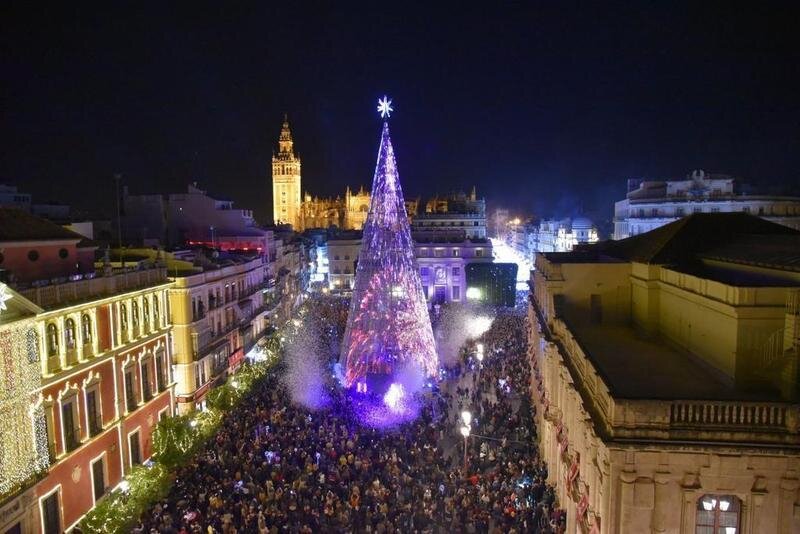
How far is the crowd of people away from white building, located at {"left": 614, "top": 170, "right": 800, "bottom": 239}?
107 feet

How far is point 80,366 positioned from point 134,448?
554cm

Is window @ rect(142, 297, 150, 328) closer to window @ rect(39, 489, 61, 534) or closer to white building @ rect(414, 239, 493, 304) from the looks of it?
window @ rect(39, 489, 61, 534)

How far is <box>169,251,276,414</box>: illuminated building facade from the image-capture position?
2805cm

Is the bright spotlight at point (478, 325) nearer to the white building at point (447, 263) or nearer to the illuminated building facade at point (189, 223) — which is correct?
the illuminated building facade at point (189, 223)

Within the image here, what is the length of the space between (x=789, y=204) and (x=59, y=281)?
5253 centimetres

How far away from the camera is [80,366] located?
63.8 ft

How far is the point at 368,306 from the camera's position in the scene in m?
30.5

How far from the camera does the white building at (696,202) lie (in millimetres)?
48531

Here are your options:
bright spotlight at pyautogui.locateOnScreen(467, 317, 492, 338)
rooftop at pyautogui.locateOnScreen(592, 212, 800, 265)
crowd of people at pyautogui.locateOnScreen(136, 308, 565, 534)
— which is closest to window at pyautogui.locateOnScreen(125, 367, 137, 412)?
crowd of people at pyautogui.locateOnScreen(136, 308, 565, 534)

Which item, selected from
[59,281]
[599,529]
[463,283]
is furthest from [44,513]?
[463,283]

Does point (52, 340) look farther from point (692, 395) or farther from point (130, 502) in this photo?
point (692, 395)

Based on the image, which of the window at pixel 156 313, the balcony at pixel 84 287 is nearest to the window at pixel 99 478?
the balcony at pixel 84 287

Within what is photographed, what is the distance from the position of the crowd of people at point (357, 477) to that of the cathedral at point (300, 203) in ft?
311

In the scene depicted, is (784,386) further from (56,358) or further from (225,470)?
(56,358)
